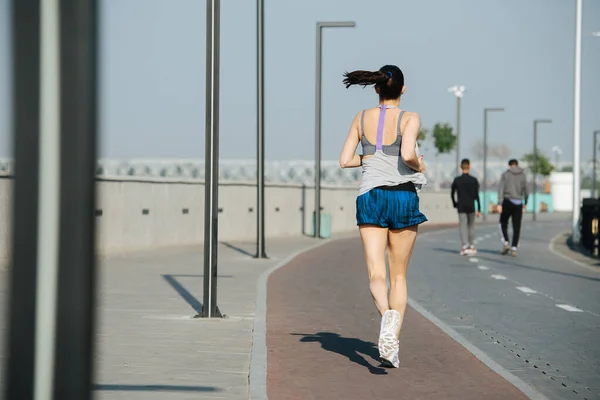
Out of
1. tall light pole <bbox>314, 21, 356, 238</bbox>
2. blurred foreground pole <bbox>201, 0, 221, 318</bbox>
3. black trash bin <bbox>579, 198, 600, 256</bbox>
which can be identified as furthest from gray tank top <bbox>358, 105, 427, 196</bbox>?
tall light pole <bbox>314, 21, 356, 238</bbox>

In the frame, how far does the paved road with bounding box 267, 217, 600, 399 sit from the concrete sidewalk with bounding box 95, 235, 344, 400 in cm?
34

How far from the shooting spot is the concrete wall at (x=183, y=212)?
77.1 ft

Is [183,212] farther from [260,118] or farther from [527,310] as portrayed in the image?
[527,310]

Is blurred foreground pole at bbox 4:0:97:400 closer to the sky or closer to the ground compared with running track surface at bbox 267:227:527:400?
closer to the sky

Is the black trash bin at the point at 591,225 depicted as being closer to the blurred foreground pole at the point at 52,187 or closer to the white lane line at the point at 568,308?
the white lane line at the point at 568,308

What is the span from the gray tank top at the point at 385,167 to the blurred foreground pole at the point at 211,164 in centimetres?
362

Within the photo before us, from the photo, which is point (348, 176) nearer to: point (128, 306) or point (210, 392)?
point (128, 306)

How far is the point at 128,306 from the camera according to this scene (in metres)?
11.9

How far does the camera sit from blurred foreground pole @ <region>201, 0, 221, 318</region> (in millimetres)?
10703

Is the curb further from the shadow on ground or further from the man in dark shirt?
the man in dark shirt

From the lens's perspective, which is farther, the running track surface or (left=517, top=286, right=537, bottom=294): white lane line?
(left=517, top=286, right=537, bottom=294): white lane line

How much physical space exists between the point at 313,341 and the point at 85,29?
7.57 meters

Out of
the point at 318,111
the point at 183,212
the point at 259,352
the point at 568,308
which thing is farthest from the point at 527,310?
the point at 318,111

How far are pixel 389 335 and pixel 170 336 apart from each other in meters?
2.84
